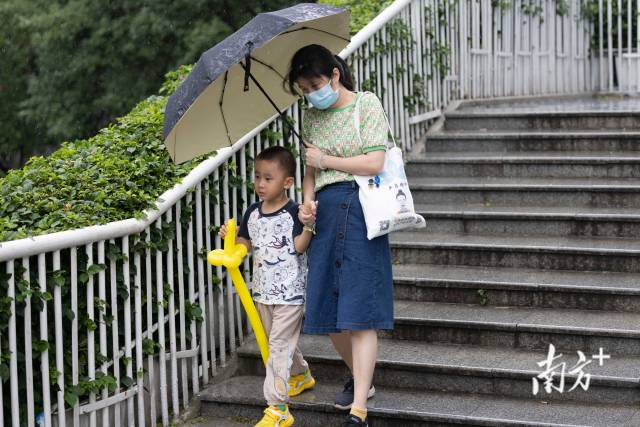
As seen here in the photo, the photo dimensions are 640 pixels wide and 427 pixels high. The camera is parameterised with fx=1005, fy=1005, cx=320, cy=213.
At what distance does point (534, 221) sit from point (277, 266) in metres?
2.47

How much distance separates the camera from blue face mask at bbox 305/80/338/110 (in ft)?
15.2

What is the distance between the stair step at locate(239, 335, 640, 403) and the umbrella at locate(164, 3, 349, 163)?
1.47 m

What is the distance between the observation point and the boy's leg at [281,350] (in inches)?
192

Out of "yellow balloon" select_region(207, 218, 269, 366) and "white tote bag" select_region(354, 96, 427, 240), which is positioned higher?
"white tote bag" select_region(354, 96, 427, 240)

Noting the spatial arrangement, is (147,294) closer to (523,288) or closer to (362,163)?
(362,163)

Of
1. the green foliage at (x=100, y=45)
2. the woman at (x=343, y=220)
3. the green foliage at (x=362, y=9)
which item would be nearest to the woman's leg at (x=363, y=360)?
the woman at (x=343, y=220)

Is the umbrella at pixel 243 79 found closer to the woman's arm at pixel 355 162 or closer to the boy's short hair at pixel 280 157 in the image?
the boy's short hair at pixel 280 157

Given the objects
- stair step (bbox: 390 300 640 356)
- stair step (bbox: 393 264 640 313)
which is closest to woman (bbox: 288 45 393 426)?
stair step (bbox: 390 300 640 356)

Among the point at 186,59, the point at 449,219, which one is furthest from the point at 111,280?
the point at 186,59

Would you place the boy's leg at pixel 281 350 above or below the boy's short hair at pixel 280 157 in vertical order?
below

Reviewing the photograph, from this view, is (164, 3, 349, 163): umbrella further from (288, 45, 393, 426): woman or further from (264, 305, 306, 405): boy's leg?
(264, 305, 306, 405): boy's leg

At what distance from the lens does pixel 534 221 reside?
22.3 feet

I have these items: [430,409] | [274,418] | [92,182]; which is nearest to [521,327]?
[430,409]

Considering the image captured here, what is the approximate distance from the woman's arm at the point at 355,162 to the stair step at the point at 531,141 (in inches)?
140
